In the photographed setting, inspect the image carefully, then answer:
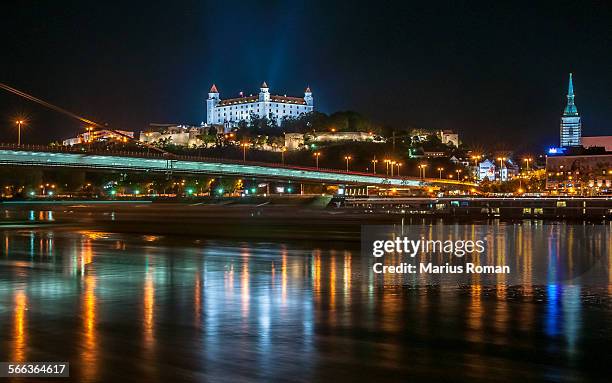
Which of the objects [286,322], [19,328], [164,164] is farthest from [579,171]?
[19,328]

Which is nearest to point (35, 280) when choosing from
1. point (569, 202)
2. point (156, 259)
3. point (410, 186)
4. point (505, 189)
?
point (156, 259)

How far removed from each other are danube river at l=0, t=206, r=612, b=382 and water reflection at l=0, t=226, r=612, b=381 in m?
0.03

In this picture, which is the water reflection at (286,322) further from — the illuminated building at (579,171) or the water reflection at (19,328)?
the illuminated building at (579,171)

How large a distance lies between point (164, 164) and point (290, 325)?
99217 mm

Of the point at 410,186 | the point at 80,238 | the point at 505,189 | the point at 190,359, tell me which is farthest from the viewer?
the point at 505,189

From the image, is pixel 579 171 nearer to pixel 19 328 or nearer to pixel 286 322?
pixel 286 322

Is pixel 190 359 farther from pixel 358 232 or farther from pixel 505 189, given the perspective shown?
pixel 505 189

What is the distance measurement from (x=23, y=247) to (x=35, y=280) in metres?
11.2

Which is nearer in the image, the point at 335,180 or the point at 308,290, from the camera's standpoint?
the point at 308,290

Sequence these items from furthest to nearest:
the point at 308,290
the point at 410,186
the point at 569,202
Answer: the point at 410,186
the point at 569,202
the point at 308,290

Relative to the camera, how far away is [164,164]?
4267 inches

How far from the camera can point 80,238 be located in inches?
1296

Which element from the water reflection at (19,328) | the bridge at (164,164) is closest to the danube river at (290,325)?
the water reflection at (19,328)

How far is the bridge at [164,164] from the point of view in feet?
293
